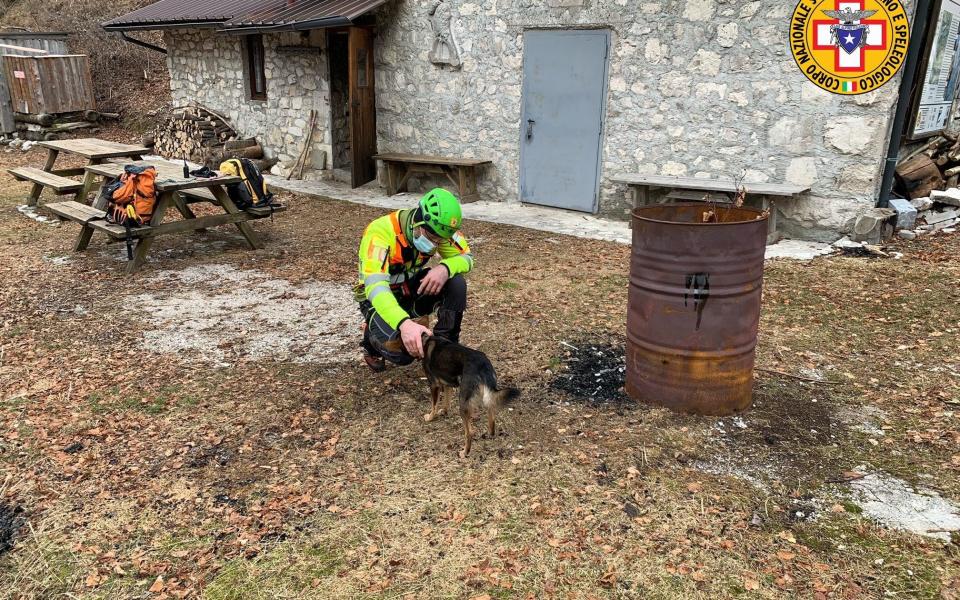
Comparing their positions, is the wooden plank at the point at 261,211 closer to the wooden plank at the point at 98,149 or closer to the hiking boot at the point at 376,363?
the wooden plank at the point at 98,149

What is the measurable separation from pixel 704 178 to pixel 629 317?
4.94 m

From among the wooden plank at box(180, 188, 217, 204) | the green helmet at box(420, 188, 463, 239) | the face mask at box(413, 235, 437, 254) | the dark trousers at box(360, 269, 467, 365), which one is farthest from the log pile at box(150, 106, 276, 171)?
the green helmet at box(420, 188, 463, 239)

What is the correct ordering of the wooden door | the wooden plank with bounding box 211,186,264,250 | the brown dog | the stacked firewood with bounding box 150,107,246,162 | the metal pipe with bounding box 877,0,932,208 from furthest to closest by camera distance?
1. the stacked firewood with bounding box 150,107,246,162
2. the wooden door
3. the wooden plank with bounding box 211,186,264,250
4. the metal pipe with bounding box 877,0,932,208
5. the brown dog

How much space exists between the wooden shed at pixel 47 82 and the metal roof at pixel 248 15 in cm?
226

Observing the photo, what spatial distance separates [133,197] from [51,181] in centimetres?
269

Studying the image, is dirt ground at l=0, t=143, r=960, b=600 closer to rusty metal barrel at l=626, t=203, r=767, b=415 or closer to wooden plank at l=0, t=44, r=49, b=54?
rusty metal barrel at l=626, t=203, r=767, b=415

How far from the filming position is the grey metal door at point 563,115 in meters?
8.83

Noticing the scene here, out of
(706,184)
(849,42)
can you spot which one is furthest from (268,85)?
(849,42)

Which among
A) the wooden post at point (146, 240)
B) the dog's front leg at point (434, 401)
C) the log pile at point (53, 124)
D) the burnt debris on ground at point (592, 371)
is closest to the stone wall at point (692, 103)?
the burnt debris on ground at point (592, 371)

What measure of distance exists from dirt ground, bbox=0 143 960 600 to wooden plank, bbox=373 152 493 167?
4359mm

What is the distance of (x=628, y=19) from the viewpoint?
838 centimetres

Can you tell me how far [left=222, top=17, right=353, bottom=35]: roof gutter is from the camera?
949 centimetres

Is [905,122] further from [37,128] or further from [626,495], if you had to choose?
[37,128]

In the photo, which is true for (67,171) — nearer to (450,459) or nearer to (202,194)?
(202,194)
